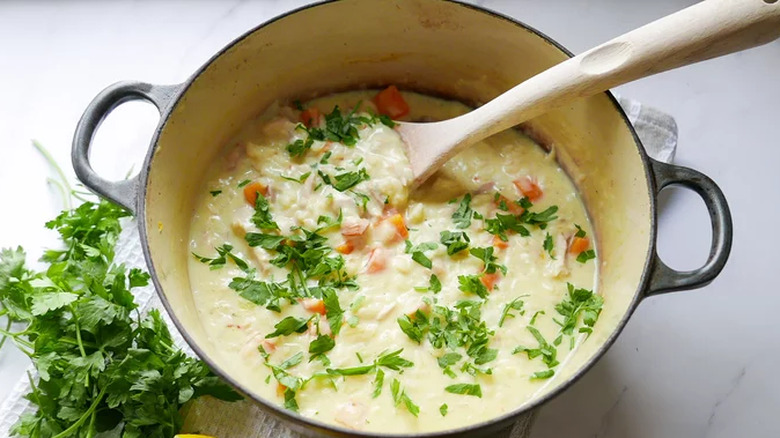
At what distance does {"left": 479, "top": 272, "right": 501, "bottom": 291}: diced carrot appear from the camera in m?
1.89

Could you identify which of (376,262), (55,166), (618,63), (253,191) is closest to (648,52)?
(618,63)

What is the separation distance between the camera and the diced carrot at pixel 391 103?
225 centimetres

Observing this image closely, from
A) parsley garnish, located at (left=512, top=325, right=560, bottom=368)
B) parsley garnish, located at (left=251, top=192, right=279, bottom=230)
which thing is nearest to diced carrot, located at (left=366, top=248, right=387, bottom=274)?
parsley garnish, located at (left=251, top=192, right=279, bottom=230)

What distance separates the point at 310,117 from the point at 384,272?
54 centimetres

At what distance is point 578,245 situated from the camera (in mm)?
2014

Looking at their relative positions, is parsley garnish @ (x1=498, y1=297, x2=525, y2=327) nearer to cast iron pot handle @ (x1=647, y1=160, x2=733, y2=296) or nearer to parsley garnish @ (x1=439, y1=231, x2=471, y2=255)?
parsley garnish @ (x1=439, y1=231, x2=471, y2=255)

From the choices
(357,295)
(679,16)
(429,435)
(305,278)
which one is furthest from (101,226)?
(679,16)

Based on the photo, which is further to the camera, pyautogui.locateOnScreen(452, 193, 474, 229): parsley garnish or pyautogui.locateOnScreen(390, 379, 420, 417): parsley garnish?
pyautogui.locateOnScreen(452, 193, 474, 229): parsley garnish

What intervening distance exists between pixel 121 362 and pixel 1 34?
4.10 feet

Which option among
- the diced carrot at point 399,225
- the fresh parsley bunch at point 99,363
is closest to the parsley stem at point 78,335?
the fresh parsley bunch at point 99,363

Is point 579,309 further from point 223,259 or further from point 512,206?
point 223,259

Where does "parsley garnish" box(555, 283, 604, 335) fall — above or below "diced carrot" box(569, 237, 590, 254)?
below

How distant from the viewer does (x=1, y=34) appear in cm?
246

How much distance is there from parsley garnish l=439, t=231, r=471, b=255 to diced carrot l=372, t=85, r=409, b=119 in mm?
436
